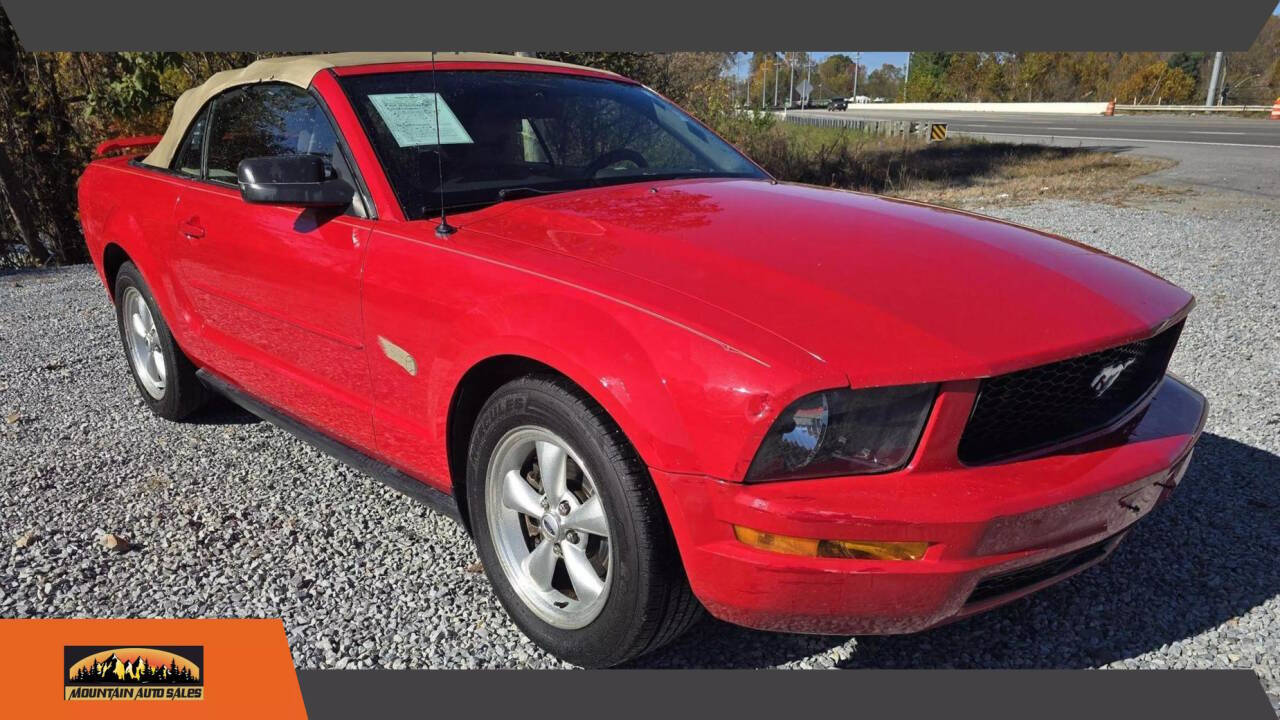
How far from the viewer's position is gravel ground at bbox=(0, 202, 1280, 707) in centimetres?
253

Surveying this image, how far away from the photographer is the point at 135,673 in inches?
85.0

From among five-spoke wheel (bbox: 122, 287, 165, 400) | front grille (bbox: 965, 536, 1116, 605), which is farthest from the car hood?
five-spoke wheel (bbox: 122, 287, 165, 400)

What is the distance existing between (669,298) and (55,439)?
349 centimetres

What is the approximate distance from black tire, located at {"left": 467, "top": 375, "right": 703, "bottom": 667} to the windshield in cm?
81

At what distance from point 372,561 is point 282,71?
181 centimetres

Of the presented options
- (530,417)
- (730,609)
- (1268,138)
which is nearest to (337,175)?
(530,417)

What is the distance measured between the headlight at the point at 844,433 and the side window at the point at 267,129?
163cm

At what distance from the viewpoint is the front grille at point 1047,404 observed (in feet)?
6.76

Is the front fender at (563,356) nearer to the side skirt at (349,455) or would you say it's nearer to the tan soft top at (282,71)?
the side skirt at (349,455)

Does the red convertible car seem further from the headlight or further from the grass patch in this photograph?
the grass patch

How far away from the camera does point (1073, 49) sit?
7.43ft

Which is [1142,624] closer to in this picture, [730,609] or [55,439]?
[730,609]

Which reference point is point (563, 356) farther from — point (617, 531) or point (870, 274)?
point (870, 274)

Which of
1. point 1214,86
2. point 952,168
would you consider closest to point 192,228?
point 952,168
